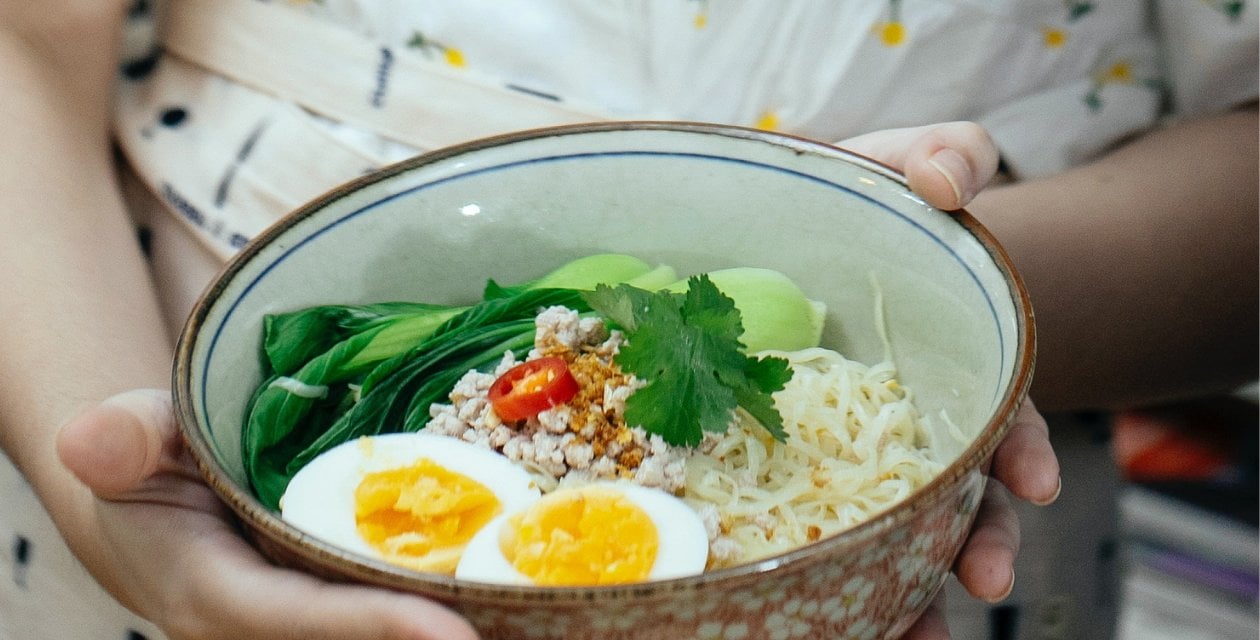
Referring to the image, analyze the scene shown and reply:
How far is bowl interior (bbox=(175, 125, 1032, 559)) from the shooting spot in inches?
40.8

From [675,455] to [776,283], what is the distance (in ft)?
0.85

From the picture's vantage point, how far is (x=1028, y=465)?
940 mm

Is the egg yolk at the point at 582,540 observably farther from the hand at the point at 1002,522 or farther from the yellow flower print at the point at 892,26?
the yellow flower print at the point at 892,26

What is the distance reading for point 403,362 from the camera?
113cm

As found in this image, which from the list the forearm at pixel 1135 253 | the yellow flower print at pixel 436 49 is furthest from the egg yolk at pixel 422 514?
the forearm at pixel 1135 253

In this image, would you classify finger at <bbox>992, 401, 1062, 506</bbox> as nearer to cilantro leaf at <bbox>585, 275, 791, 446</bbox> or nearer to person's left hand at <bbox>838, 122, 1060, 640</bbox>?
person's left hand at <bbox>838, 122, 1060, 640</bbox>

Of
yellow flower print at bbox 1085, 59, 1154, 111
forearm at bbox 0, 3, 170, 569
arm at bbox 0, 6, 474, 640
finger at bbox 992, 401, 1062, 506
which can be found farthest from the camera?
yellow flower print at bbox 1085, 59, 1154, 111

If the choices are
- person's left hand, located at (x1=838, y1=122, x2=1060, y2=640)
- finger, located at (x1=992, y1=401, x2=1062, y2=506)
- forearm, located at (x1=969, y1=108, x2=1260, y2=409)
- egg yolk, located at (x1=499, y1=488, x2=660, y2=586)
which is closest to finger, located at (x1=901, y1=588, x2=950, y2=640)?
person's left hand, located at (x1=838, y1=122, x2=1060, y2=640)

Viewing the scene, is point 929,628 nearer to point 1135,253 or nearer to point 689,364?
point 689,364

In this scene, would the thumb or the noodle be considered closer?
the thumb

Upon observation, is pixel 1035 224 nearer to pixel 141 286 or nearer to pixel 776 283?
pixel 776 283

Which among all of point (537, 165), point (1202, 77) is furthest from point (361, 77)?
point (1202, 77)

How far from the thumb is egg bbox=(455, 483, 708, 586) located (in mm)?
268

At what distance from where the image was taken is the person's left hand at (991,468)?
926 millimetres
